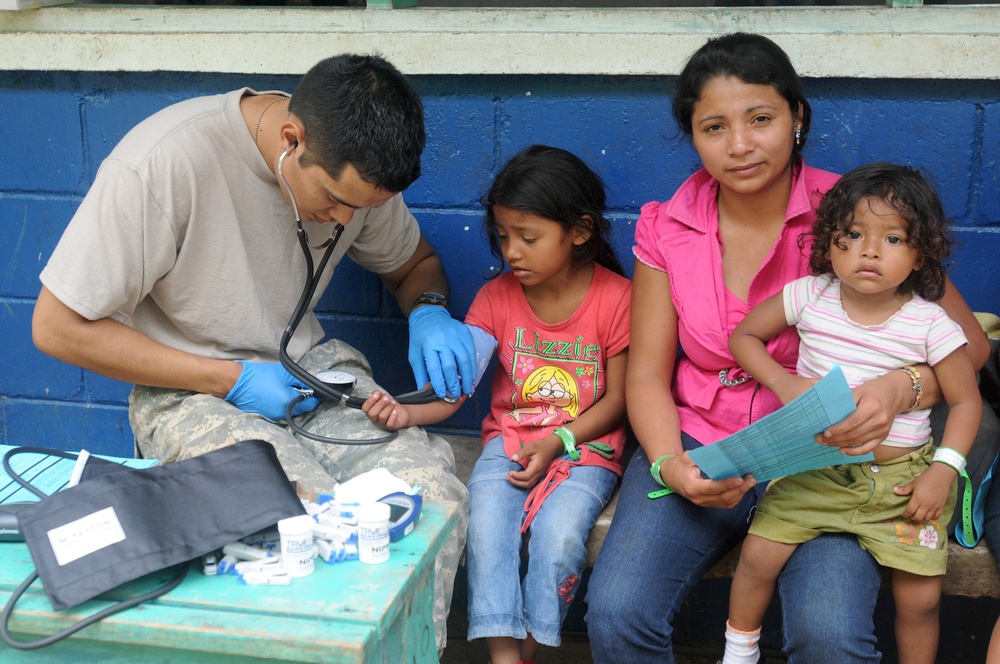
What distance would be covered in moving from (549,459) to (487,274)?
2.05ft

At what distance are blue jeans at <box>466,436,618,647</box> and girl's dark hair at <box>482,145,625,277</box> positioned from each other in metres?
0.53

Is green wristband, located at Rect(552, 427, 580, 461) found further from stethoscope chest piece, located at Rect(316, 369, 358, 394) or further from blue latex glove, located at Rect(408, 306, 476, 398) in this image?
stethoscope chest piece, located at Rect(316, 369, 358, 394)

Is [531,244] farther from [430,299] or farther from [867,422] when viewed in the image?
[867,422]

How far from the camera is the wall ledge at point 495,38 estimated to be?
217 cm

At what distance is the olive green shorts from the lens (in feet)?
5.71

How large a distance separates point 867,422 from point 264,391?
1.12 meters

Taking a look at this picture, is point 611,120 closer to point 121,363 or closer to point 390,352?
point 390,352

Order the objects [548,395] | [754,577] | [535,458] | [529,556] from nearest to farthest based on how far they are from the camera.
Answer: [754,577]
[529,556]
[535,458]
[548,395]

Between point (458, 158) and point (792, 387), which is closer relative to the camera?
point (792, 387)

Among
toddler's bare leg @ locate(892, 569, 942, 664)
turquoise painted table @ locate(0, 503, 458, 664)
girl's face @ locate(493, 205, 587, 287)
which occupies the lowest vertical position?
toddler's bare leg @ locate(892, 569, 942, 664)

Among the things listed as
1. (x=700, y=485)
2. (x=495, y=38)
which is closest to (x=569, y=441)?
(x=700, y=485)

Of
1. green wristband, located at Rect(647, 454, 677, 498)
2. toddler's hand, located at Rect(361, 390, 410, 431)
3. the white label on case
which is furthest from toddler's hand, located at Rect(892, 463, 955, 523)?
the white label on case

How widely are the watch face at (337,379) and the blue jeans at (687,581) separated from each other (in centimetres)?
59

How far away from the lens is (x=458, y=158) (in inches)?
97.8
